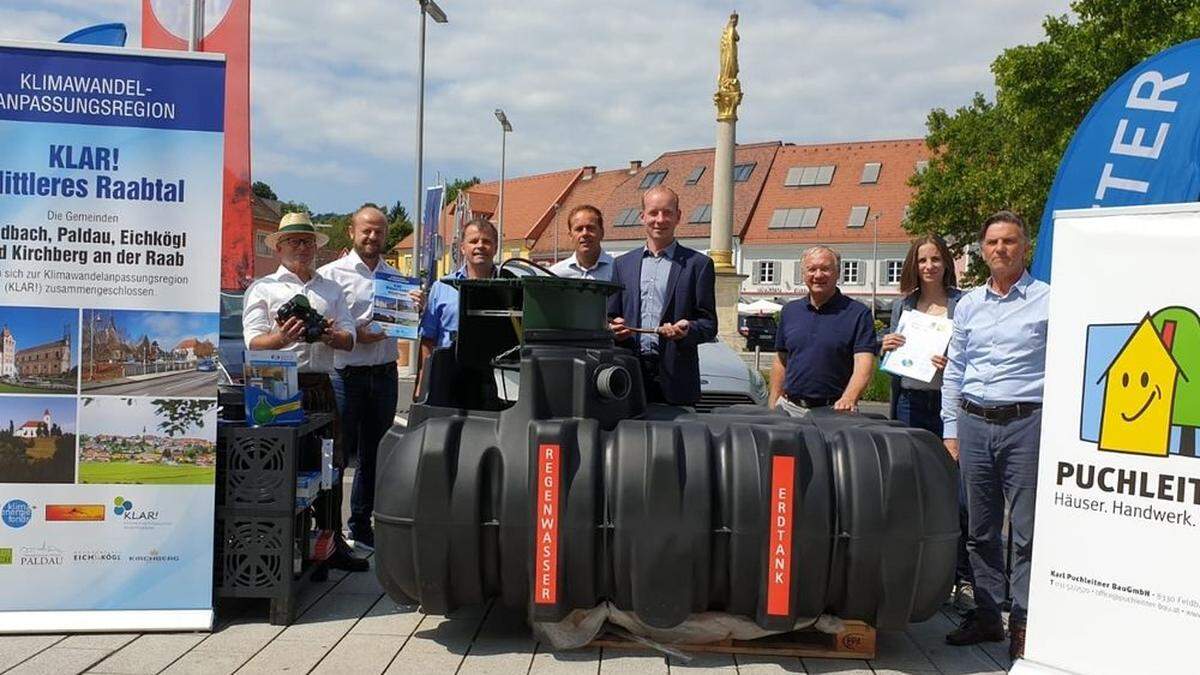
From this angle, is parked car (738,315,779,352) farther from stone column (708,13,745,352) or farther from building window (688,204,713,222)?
building window (688,204,713,222)

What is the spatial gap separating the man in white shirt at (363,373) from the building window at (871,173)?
4691 cm

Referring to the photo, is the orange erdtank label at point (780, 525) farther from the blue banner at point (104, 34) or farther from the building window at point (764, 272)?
the building window at point (764, 272)

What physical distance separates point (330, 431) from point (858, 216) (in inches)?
1806

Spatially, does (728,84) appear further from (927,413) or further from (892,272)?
(892,272)

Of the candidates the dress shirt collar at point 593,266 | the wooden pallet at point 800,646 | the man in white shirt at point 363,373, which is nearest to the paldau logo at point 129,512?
the man in white shirt at point 363,373

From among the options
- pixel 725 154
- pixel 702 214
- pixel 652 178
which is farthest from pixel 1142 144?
pixel 652 178

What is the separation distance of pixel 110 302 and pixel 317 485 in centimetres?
126

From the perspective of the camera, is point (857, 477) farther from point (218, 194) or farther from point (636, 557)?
point (218, 194)

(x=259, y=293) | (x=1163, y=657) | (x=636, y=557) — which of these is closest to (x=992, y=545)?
(x=1163, y=657)

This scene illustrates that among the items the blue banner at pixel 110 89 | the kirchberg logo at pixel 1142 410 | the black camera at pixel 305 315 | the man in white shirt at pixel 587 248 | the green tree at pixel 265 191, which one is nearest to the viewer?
the kirchberg logo at pixel 1142 410

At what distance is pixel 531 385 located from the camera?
384 cm

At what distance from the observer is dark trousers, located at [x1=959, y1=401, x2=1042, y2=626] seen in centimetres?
403

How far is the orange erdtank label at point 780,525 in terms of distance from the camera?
360cm

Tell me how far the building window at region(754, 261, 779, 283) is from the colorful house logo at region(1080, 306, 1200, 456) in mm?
46311
